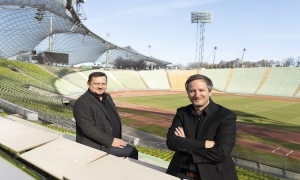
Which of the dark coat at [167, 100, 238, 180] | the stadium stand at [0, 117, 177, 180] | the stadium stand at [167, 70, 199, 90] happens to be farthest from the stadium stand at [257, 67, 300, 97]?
the stadium stand at [0, 117, 177, 180]

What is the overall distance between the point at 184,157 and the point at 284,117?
32106 millimetres

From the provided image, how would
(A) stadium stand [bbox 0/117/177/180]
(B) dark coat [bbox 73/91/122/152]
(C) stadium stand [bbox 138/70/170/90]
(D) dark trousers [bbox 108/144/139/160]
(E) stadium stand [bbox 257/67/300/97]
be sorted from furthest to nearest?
(C) stadium stand [bbox 138/70/170/90] < (E) stadium stand [bbox 257/67/300/97] < (D) dark trousers [bbox 108/144/139/160] < (B) dark coat [bbox 73/91/122/152] < (A) stadium stand [bbox 0/117/177/180]

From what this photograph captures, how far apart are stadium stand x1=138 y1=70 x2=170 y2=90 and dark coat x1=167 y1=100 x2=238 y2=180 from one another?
68.5 meters

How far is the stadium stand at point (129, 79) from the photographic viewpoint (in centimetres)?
6881

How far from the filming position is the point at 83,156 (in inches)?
115

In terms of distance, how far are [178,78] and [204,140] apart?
7670cm

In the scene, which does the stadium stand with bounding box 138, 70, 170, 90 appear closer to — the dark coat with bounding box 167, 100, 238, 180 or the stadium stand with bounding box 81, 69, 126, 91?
the stadium stand with bounding box 81, 69, 126, 91

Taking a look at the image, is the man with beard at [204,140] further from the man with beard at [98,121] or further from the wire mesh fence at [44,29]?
the wire mesh fence at [44,29]

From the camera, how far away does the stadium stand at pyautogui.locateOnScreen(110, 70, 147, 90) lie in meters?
68.8

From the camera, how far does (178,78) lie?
79062 millimetres

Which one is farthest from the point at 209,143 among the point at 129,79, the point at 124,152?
the point at 129,79

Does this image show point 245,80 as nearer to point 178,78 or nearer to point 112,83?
point 178,78

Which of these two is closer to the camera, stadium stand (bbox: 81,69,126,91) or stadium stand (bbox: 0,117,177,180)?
stadium stand (bbox: 0,117,177,180)

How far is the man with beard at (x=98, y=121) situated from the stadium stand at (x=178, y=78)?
70.3m
